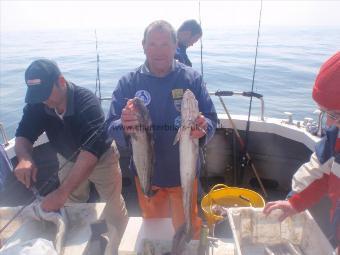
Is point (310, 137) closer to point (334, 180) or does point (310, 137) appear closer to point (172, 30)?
point (334, 180)

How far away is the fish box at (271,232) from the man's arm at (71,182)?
1382mm

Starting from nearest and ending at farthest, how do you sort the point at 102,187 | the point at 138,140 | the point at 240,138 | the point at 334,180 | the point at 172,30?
the point at 334,180 → the point at 138,140 → the point at 172,30 → the point at 102,187 → the point at 240,138

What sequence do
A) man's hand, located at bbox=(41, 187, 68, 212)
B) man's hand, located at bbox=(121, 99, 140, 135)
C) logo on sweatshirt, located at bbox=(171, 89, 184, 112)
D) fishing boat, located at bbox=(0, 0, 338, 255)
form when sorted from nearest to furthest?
1. man's hand, located at bbox=(121, 99, 140, 135)
2. man's hand, located at bbox=(41, 187, 68, 212)
3. logo on sweatshirt, located at bbox=(171, 89, 184, 112)
4. fishing boat, located at bbox=(0, 0, 338, 255)

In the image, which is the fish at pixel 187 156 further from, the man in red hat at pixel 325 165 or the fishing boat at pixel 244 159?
the fishing boat at pixel 244 159

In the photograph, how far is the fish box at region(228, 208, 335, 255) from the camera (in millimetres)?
2908

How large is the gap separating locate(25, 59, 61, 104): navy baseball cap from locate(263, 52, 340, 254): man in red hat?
7.56 ft

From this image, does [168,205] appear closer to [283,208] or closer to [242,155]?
[283,208]

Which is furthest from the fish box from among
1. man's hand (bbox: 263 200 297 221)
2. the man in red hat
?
the man in red hat

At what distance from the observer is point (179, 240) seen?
2873 mm

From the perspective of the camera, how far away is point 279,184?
530 centimetres

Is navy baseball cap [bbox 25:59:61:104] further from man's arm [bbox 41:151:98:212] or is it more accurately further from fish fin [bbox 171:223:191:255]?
fish fin [bbox 171:223:191:255]

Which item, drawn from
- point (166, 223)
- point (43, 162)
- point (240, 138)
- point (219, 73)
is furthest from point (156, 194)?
point (219, 73)

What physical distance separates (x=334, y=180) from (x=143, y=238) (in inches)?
67.1

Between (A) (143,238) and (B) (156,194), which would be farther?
(B) (156,194)
